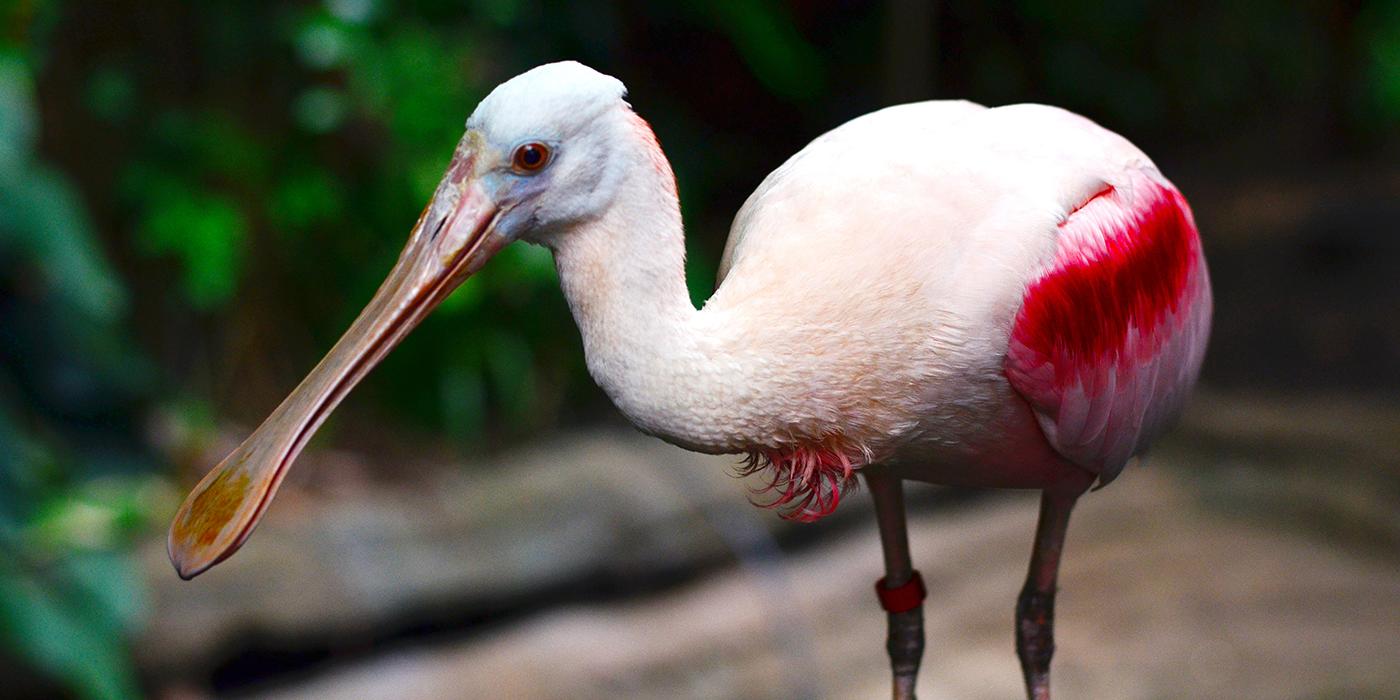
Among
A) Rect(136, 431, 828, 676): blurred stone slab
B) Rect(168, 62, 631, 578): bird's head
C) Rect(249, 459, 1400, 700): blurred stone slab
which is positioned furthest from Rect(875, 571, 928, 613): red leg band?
Rect(249, 459, 1400, 700): blurred stone slab

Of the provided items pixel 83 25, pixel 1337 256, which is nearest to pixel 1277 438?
pixel 1337 256

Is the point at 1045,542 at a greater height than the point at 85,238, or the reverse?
the point at 85,238

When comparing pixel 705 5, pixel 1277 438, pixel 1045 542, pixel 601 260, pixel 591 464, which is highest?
pixel 705 5

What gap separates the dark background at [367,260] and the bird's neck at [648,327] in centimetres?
171

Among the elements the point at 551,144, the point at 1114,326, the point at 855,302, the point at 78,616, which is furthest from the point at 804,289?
the point at 78,616

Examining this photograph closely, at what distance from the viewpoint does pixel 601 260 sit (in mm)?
983

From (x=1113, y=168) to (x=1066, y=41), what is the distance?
3.18m

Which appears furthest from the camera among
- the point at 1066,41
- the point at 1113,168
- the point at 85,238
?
the point at 1066,41

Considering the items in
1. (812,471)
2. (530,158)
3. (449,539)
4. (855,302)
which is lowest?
(449,539)

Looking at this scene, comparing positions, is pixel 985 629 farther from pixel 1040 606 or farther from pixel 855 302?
pixel 855 302

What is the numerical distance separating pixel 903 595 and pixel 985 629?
78.4 inches

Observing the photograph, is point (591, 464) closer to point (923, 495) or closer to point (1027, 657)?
point (923, 495)

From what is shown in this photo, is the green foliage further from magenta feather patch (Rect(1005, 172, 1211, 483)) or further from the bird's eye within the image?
magenta feather patch (Rect(1005, 172, 1211, 483))

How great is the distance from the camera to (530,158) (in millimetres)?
953
